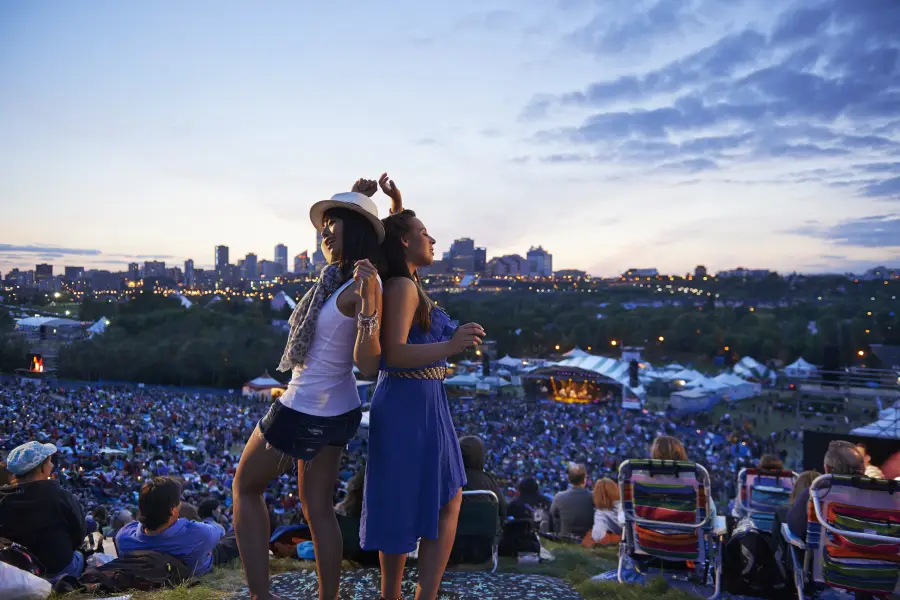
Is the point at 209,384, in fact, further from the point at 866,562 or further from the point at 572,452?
the point at 866,562

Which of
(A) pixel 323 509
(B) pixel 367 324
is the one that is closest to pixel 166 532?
(A) pixel 323 509

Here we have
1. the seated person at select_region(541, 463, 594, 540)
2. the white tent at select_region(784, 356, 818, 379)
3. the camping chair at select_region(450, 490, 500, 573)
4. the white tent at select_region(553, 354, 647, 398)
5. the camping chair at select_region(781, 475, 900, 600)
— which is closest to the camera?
the camping chair at select_region(781, 475, 900, 600)

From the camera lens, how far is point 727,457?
617 inches

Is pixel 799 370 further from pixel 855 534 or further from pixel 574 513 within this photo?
pixel 855 534

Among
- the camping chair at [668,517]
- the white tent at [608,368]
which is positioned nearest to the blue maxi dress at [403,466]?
the camping chair at [668,517]

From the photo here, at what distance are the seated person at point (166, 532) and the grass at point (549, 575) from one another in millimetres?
153

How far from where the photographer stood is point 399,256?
7.44ft

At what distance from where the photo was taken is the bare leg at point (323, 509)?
87.9 inches

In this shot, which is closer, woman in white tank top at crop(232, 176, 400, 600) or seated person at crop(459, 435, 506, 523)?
woman in white tank top at crop(232, 176, 400, 600)

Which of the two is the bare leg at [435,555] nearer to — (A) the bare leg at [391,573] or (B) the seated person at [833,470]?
(A) the bare leg at [391,573]

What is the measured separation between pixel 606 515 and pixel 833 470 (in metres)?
2.20

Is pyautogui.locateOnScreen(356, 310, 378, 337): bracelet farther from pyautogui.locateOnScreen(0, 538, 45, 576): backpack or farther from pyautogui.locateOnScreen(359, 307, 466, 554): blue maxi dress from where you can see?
pyautogui.locateOnScreen(0, 538, 45, 576): backpack

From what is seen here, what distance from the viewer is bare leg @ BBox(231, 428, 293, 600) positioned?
2.17 metres

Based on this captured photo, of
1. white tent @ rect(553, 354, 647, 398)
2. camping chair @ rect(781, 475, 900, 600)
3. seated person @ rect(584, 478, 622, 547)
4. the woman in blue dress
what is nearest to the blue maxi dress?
the woman in blue dress
